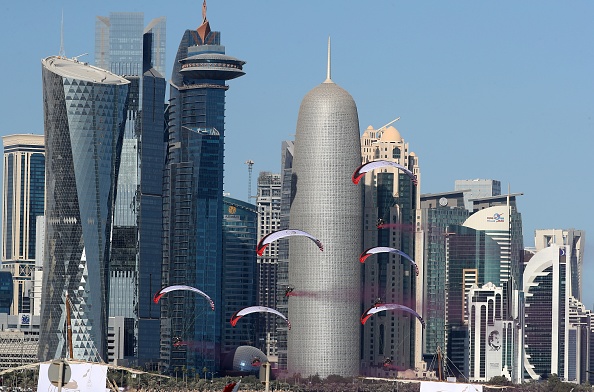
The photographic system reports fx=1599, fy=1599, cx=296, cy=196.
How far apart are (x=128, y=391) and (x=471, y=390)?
142 ft

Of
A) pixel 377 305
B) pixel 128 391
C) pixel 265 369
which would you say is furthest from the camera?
pixel 377 305

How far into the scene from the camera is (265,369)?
5256 centimetres

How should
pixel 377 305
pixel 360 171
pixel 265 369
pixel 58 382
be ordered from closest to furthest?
pixel 58 382 < pixel 265 369 < pixel 360 171 < pixel 377 305

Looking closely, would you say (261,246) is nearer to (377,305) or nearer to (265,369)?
(377,305)

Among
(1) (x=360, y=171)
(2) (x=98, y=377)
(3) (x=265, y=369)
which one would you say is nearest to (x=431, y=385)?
(2) (x=98, y=377)

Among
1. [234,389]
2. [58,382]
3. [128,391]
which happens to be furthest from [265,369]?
[128,391]

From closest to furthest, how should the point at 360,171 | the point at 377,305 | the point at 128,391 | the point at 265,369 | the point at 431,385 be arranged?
the point at 265,369 < the point at 128,391 < the point at 431,385 < the point at 360,171 < the point at 377,305

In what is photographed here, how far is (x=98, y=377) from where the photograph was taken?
84312mm

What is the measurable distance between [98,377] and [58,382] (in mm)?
35313

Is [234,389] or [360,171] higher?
[360,171]

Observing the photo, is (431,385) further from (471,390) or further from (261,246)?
(261,246)

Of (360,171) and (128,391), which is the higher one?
(360,171)

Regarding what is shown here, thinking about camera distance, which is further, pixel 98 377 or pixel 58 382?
pixel 98 377

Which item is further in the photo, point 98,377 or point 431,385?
point 431,385
